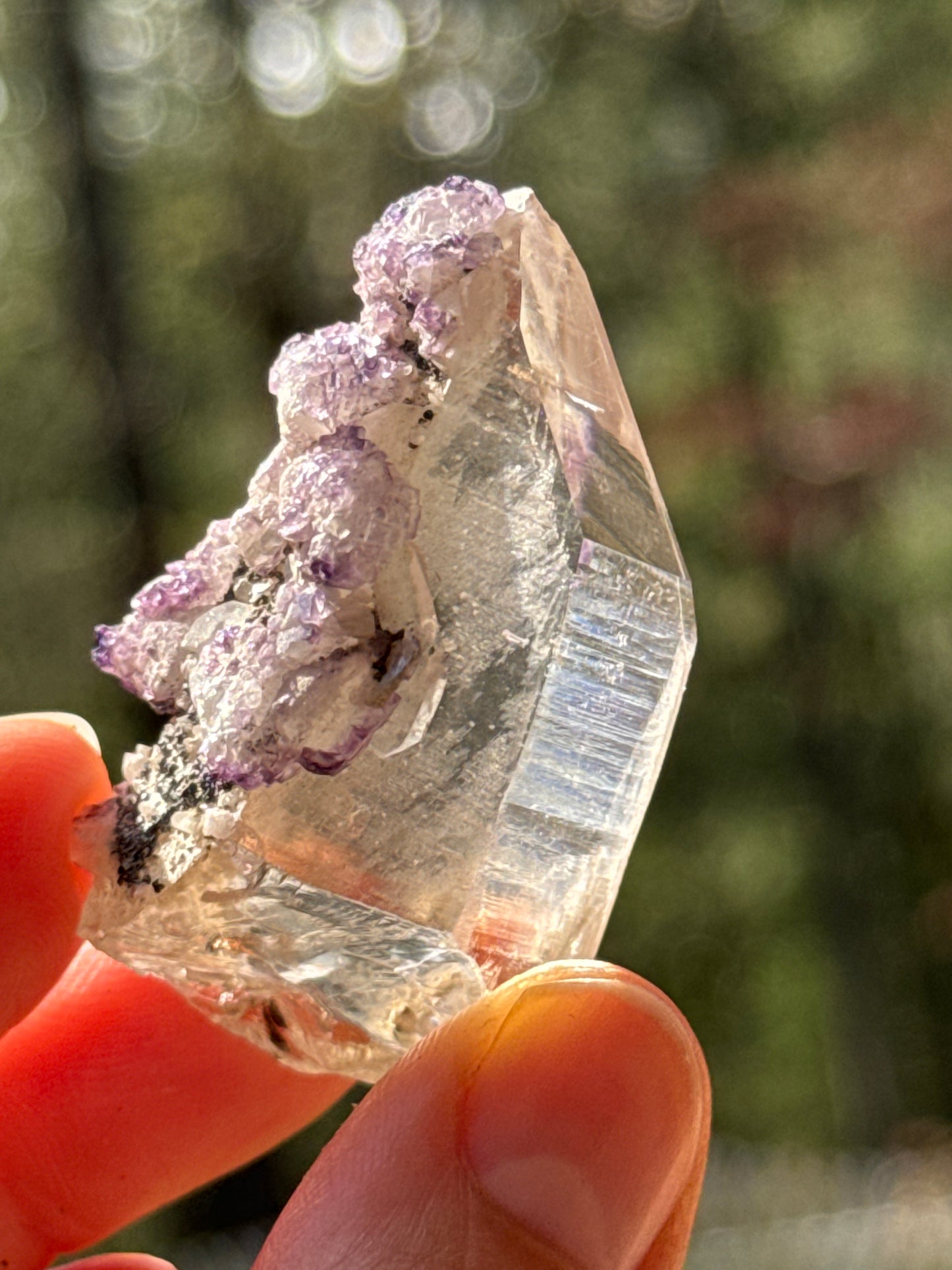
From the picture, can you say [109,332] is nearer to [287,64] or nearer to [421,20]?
[287,64]

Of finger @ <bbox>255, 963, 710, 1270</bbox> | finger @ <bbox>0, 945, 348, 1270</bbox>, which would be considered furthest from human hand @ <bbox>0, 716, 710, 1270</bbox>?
finger @ <bbox>0, 945, 348, 1270</bbox>

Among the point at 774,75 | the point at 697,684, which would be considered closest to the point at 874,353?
the point at 774,75

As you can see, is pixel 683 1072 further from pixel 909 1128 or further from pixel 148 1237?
pixel 148 1237

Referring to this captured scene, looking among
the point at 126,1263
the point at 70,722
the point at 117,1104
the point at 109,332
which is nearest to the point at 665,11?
the point at 109,332

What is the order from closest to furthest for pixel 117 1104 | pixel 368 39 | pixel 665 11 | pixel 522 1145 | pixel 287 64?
pixel 522 1145 < pixel 117 1104 < pixel 665 11 < pixel 368 39 < pixel 287 64

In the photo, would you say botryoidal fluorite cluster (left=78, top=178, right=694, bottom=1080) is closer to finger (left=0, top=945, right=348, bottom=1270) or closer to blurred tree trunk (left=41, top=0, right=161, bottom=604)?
finger (left=0, top=945, right=348, bottom=1270)

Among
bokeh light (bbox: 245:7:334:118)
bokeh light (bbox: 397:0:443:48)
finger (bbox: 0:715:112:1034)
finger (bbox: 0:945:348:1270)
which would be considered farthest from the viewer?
bokeh light (bbox: 245:7:334:118)

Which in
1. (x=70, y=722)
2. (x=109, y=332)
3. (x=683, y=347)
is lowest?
(x=683, y=347)
